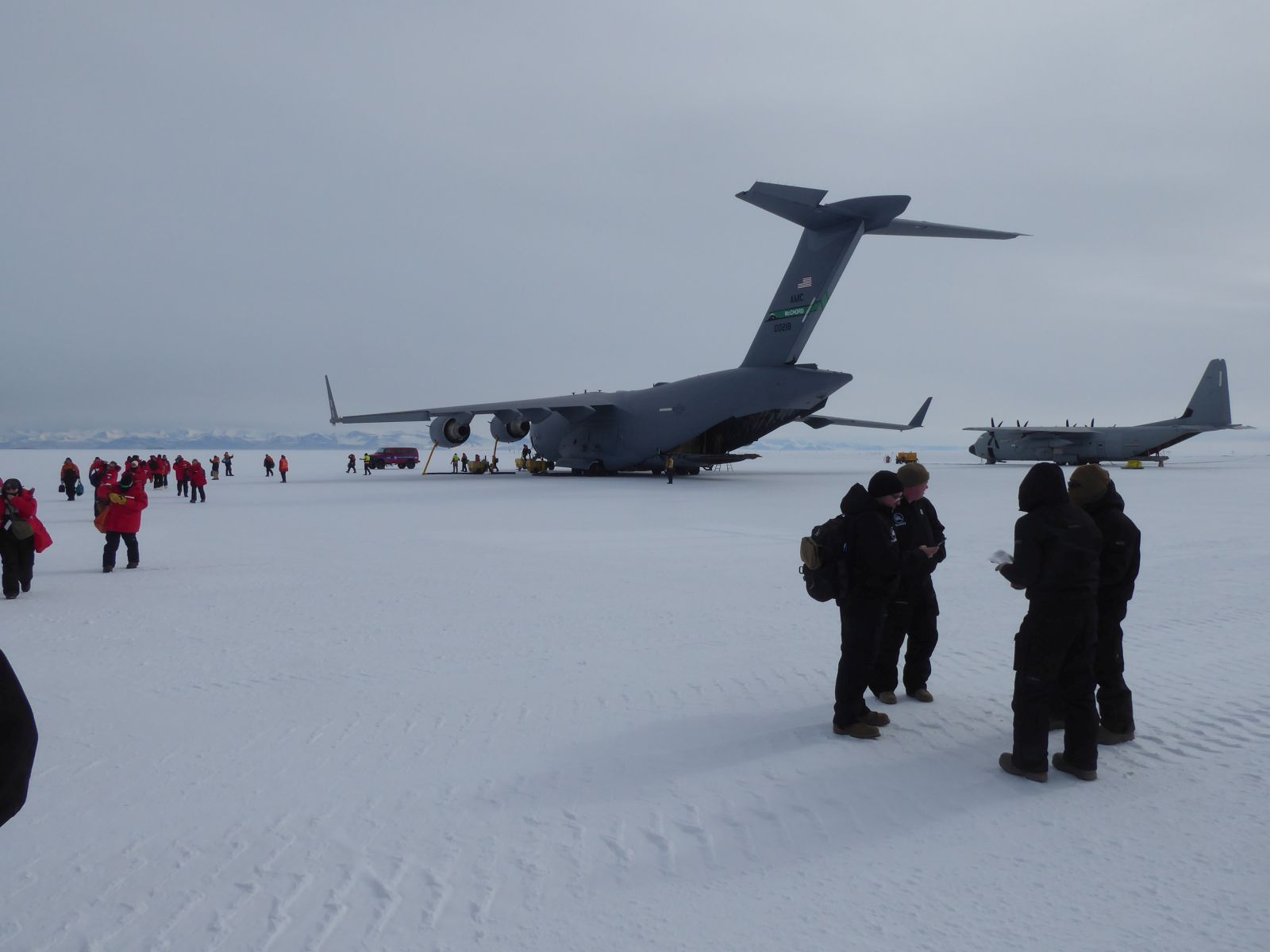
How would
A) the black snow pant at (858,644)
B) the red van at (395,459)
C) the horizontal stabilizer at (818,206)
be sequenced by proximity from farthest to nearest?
the red van at (395,459), the horizontal stabilizer at (818,206), the black snow pant at (858,644)

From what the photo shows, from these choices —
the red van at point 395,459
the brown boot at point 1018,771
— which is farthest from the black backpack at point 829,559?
the red van at point 395,459

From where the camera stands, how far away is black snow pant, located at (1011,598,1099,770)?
3.87 metres

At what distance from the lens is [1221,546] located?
457 inches

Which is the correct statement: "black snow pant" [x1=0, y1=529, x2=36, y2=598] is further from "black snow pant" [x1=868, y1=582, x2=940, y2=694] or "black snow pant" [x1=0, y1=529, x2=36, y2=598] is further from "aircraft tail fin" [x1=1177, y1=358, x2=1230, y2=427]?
"aircraft tail fin" [x1=1177, y1=358, x2=1230, y2=427]

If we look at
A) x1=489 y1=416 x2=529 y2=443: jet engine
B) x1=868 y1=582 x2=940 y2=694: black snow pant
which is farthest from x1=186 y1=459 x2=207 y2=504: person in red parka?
x1=868 y1=582 x2=940 y2=694: black snow pant

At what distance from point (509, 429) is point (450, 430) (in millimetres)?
2240

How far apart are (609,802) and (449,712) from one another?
160 cm

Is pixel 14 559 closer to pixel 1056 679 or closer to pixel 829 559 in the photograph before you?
pixel 829 559

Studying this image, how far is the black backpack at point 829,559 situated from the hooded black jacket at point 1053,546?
0.84 m

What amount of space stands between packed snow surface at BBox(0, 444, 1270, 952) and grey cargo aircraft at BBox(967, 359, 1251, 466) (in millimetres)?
A: 34388

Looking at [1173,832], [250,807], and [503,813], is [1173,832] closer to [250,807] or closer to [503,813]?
[503,813]

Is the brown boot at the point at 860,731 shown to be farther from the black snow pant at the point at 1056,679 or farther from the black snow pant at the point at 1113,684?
the black snow pant at the point at 1113,684

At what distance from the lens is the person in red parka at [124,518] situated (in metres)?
10.1

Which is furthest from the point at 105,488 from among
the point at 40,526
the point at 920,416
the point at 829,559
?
the point at 920,416
